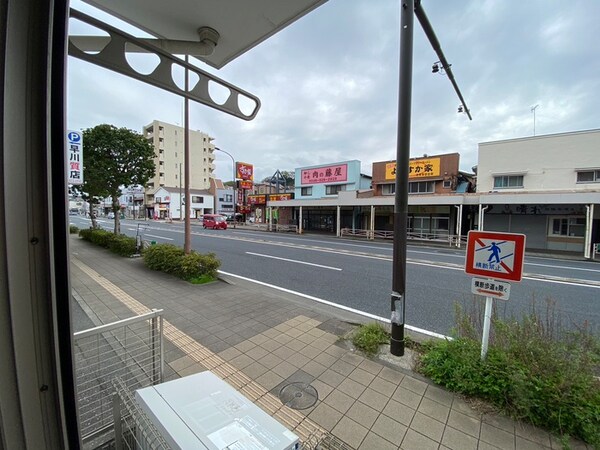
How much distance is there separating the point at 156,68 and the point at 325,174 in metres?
26.0

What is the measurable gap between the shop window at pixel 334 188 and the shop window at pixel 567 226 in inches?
611

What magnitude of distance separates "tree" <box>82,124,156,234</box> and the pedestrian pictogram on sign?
13.1 metres

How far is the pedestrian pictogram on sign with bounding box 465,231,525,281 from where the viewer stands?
275cm

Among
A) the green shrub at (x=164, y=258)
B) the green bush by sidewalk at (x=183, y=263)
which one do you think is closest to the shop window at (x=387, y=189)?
the green bush by sidewalk at (x=183, y=263)

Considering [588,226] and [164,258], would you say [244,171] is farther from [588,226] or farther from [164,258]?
[588,226]

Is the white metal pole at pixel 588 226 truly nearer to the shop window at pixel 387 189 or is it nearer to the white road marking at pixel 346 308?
the shop window at pixel 387 189

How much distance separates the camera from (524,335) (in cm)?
285

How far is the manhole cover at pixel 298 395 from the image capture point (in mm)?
2637

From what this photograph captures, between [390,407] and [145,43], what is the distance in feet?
11.9

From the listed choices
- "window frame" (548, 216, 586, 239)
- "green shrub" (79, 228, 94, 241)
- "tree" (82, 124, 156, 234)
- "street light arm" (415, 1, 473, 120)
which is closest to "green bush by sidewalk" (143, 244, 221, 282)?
"tree" (82, 124, 156, 234)

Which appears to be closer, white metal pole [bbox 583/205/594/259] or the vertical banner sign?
the vertical banner sign

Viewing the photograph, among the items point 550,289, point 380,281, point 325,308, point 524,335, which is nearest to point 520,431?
point 524,335

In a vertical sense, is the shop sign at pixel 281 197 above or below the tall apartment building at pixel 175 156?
below

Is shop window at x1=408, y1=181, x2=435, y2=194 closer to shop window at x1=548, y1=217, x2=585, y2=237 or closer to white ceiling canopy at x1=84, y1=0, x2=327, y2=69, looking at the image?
shop window at x1=548, y1=217, x2=585, y2=237
